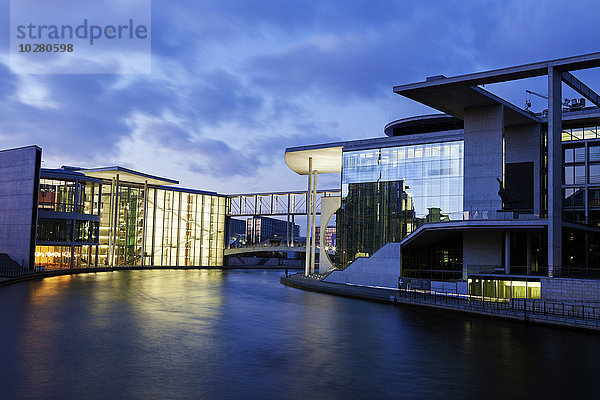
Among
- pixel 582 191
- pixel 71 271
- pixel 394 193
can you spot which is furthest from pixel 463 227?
pixel 71 271

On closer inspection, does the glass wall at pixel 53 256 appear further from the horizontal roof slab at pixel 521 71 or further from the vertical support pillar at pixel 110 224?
the horizontal roof slab at pixel 521 71

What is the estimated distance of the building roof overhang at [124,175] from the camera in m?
76.0

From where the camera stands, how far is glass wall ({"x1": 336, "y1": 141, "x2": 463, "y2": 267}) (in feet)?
158

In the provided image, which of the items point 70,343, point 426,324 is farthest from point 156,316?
point 426,324

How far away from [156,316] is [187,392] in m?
14.8

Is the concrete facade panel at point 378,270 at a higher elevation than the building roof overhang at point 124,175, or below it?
below

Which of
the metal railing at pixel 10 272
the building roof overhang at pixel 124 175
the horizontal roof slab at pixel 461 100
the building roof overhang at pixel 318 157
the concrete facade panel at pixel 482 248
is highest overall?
the horizontal roof slab at pixel 461 100

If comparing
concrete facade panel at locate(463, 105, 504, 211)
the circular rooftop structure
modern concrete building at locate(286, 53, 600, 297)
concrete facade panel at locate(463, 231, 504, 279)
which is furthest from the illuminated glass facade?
concrete facade panel at locate(463, 231, 504, 279)

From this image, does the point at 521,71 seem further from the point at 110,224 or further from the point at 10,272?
the point at 110,224

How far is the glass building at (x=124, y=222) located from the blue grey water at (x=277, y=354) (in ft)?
127

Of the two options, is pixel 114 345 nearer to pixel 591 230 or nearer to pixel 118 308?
pixel 118 308

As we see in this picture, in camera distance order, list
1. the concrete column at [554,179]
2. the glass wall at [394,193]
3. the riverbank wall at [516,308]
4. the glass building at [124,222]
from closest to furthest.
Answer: the riverbank wall at [516,308] < the concrete column at [554,179] < the glass wall at [394,193] < the glass building at [124,222]

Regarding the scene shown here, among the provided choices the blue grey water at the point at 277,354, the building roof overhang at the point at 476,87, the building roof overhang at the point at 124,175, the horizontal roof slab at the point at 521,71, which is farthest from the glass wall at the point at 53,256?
the horizontal roof slab at the point at 521,71

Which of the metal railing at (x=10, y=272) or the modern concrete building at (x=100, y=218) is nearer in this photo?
the metal railing at (x=10, y=272)
